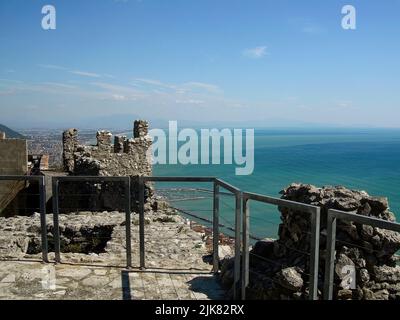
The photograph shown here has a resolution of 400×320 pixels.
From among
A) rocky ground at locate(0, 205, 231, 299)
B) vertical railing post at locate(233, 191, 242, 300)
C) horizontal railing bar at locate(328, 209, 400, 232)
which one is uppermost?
horizontal railing bar at locate(328, 209, 400, 232)

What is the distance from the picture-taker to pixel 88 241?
37.9ft

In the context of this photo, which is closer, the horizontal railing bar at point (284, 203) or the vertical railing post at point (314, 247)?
the vertical railing post at point (314, 247)

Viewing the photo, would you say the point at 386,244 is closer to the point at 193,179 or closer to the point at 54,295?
the point at 193,179

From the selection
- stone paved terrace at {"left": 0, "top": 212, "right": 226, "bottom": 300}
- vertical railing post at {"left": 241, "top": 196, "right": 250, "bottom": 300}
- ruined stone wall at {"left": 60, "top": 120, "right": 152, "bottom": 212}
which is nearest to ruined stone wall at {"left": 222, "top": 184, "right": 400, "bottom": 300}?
vertical railing post at {"left": 241, "top": 196, "right": 250, "bottom": 300}

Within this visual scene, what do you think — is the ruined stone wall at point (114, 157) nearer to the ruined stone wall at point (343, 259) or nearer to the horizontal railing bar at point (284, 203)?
the ruined stone wall at point (343, 259)

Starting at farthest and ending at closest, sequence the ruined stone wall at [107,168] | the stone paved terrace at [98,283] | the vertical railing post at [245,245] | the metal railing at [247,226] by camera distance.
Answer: the ruined stone wall at [107,168], the stone paved terrace at [98,283], the vertical railing post at [245,245], the metal railing at [247,226]

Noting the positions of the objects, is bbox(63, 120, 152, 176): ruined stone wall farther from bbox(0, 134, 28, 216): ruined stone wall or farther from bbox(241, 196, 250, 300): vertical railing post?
bbox(241, 196, 250, 300): vertical railing post

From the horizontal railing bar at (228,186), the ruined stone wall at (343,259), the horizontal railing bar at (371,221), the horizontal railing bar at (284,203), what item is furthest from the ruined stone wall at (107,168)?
the horizontal railing bar at (371,221)

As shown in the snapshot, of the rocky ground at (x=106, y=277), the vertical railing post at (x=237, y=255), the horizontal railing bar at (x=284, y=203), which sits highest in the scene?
the horizontal railing bar at (x=284, y=203)

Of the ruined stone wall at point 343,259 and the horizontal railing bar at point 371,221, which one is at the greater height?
the horizontal railing bar at point 371,221

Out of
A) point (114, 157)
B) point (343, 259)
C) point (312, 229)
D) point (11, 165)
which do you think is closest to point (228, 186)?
point (343, 259)

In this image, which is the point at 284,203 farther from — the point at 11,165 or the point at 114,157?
the point at 11,165

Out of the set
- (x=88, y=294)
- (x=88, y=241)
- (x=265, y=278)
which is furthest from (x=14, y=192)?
(x=265, y=278)
